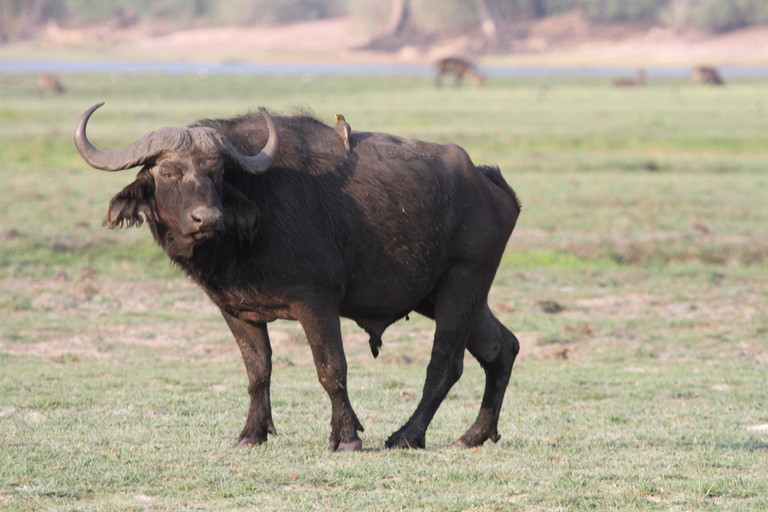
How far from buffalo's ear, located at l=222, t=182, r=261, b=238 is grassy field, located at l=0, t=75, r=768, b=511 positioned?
129cm

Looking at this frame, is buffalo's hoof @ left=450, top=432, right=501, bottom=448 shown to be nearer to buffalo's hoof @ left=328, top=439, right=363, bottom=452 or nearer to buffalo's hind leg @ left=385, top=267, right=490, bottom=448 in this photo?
buffalo's hind leg @ left=385, top=267, right=490, bottom=448

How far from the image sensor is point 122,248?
46.3 feet

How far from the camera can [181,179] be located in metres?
5.58

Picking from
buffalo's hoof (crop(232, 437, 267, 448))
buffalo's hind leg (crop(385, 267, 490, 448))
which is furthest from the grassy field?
buffalo's hind leg (crop(385, 267, 490, 448))

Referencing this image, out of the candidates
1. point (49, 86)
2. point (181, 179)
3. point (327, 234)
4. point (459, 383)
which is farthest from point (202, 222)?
point (49, 86)

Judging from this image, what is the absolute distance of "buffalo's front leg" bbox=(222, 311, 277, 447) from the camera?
6340mm

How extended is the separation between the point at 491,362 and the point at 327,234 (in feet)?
4.83

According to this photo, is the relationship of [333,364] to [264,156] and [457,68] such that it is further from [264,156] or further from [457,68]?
[457,68]

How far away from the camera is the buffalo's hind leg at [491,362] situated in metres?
6.71

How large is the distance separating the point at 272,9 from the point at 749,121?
81196 millimetres

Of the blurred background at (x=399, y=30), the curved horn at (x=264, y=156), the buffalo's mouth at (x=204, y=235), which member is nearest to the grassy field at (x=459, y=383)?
the curved horn at (x=264, y=156)

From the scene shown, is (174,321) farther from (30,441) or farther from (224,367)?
(30,441)

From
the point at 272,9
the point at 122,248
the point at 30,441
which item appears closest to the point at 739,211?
the point at 122,248

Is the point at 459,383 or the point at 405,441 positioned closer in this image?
the point at 405,441
